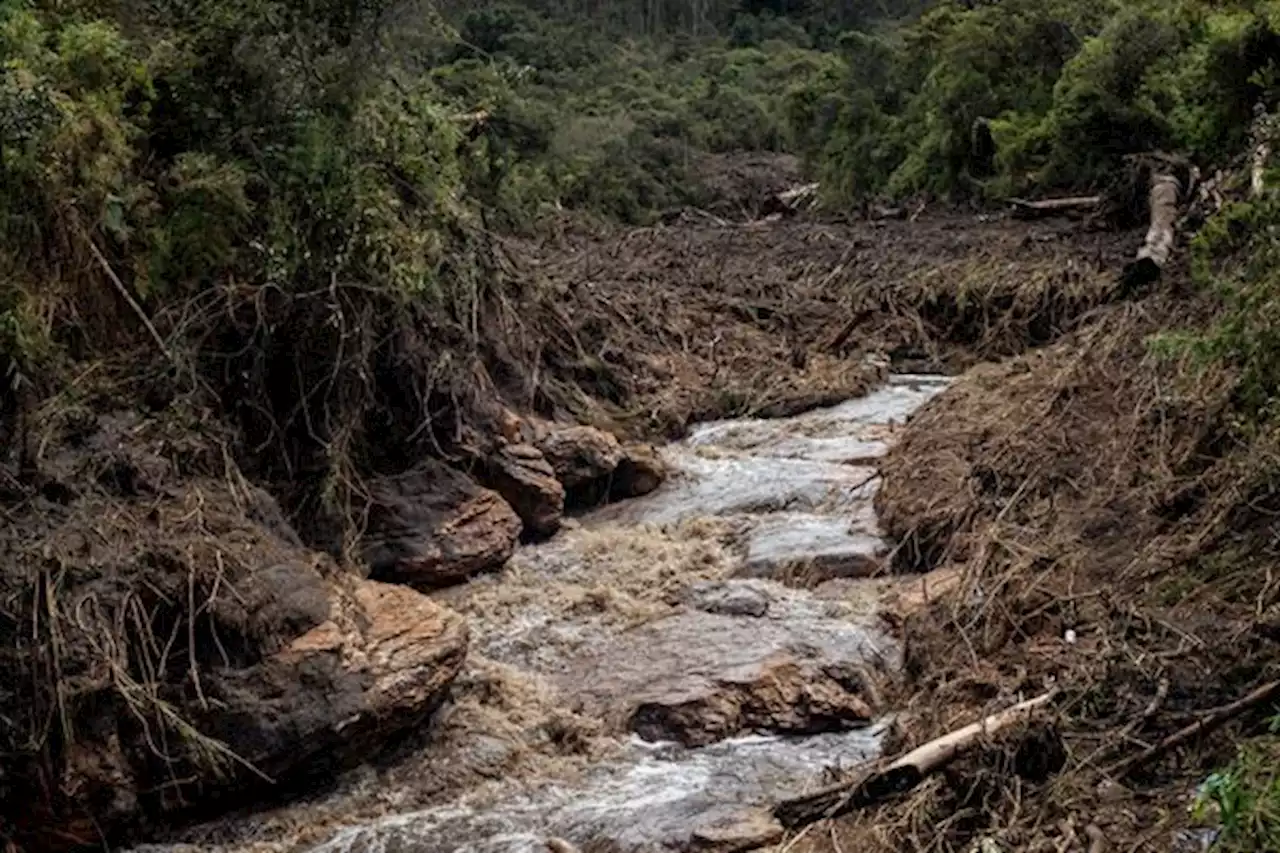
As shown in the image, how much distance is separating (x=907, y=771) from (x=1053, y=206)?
12.6 m

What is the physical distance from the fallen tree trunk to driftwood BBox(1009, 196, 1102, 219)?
185cm

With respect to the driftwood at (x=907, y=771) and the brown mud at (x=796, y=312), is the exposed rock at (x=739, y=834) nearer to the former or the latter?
the driftwood at (x=907, y=771)

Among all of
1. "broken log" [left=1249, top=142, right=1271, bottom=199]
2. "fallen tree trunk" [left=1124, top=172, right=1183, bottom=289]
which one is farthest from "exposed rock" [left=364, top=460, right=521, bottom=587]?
"fallen tree trunk" [left=1124, top=172, right=1183, bottom=289]

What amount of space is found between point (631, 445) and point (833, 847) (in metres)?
5.43

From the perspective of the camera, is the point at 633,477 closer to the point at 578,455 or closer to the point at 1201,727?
the point at 578,455

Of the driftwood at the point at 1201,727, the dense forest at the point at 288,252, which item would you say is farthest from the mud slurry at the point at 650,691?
the driftwood at the point at 1201,727

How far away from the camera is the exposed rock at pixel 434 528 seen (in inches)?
309

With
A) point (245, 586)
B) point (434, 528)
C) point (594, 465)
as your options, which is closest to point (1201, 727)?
point (245, 586)

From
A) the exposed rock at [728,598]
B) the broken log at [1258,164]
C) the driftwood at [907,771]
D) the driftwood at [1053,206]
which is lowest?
Answer: the exposed rock at [728,598]

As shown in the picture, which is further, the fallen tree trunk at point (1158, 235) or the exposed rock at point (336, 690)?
the fallen tree trunk at point (1158, 235)

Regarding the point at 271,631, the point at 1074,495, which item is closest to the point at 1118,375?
the point at 1074,495

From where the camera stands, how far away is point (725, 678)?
6.46 metres

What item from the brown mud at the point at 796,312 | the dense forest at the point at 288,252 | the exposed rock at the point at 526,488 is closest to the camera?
the dense forest at the point at 288,252

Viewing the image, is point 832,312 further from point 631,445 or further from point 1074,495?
point 1074,495
